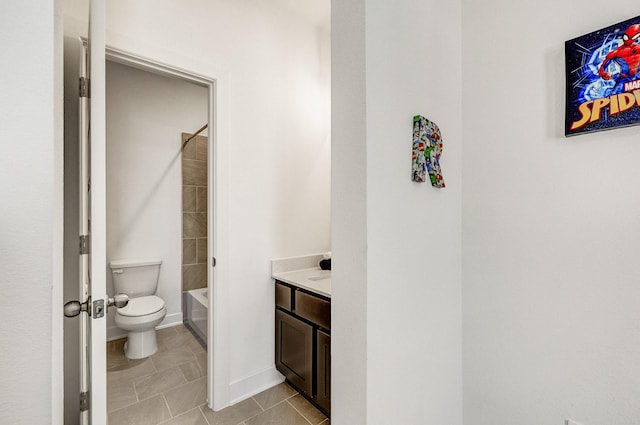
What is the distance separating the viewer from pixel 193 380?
2.19m

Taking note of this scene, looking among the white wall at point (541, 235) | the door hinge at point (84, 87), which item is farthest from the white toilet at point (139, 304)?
the white wall at point (541, 235)

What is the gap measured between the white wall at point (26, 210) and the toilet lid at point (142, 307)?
2.11 m

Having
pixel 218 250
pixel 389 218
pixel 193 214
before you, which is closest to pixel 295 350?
pixel 218 250

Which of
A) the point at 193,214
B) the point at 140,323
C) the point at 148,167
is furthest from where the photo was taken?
the point at 193,214

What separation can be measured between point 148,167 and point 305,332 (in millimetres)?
2531

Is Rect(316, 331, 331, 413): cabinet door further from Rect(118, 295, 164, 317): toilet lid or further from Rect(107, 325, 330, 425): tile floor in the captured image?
Rect(118, 295, 164, 317): toilet lid

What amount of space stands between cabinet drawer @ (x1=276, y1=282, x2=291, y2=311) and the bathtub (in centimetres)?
88

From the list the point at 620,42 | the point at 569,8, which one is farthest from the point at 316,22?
the point at 620,42

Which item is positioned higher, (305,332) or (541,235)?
(541,235)

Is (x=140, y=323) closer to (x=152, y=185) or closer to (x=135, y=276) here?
(x=135, y=276)

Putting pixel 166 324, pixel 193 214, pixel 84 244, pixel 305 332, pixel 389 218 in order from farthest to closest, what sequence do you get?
pixel 193 214 → pixel 166 324 → pixel 305 332 → pixel 84 244 → pixel 389 218

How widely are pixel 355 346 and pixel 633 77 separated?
1.31 meters

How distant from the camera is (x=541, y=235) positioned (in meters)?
1.17

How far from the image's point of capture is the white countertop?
5.77ft
